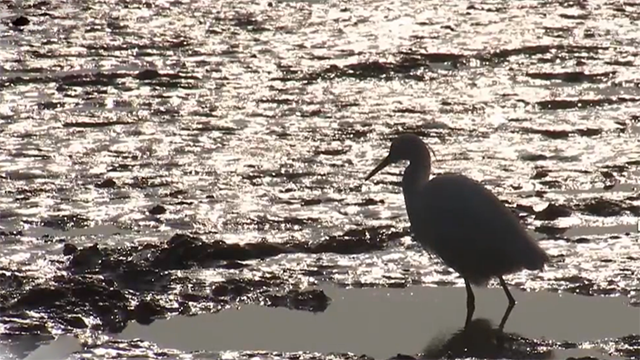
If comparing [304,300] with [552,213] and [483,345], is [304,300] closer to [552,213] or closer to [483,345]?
[483,345]

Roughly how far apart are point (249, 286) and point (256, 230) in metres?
1.06

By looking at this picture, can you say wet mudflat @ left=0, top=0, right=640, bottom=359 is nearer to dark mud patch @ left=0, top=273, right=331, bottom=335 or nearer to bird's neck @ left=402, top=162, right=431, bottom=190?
dark mud patch @ left=0, top=273, right=331, bottom=335

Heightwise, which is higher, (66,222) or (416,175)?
(416,175)

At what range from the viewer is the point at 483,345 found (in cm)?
767

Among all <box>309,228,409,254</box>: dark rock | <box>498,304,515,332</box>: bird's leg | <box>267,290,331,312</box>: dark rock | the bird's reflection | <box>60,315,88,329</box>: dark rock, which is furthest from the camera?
<box>309,228,409,254</box>: dark rock

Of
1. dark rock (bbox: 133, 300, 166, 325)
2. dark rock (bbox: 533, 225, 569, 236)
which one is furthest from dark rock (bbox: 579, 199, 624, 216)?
dark rock (bbox: 133, 300, 166, 325)

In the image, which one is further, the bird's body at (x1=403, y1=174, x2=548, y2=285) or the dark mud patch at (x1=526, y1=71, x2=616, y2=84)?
the dark mud patch at (x1=526, y1=71, x2=616, y2=84)

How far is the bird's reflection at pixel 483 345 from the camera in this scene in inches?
293

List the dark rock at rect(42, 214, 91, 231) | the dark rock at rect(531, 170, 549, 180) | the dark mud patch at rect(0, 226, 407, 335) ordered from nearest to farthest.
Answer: the dark mud patch at rect(0, 226, 407, 335)
the dark rock at rect(42, 214, 91, 231)
the dark rock at rect(531, 170, 549, 180)

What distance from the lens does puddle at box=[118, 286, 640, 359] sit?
754cm

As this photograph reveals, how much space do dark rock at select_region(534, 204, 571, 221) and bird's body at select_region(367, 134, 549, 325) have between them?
1.15 metres

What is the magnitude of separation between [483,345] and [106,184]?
3.50 meters

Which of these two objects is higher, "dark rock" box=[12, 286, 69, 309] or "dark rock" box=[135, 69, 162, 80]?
"dark rock" box=[12, 286, 69, 309]

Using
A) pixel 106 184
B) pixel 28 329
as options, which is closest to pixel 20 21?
pixel 106 184
